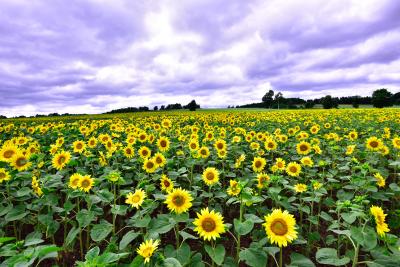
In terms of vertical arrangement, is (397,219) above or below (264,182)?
below

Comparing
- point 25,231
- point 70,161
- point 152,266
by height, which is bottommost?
point 25,231

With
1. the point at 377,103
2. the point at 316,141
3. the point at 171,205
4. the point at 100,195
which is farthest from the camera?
the point at 377,103

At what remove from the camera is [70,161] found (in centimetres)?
470

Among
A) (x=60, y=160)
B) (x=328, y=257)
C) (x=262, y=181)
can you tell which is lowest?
(x=328, y=257)

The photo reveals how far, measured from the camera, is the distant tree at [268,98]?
329 ft

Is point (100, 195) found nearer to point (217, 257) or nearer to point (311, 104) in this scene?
point (217, 257)

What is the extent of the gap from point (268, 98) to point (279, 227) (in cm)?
10672

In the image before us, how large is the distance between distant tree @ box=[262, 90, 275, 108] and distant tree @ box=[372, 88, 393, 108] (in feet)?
106

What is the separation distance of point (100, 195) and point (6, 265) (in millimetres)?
1283

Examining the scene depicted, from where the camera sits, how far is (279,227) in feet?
9.05

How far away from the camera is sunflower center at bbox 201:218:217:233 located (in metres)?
2.82

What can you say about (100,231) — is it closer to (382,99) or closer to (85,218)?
(85,218)

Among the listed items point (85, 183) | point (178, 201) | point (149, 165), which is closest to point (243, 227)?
point (178, 201)

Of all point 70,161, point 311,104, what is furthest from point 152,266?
point 311,104
